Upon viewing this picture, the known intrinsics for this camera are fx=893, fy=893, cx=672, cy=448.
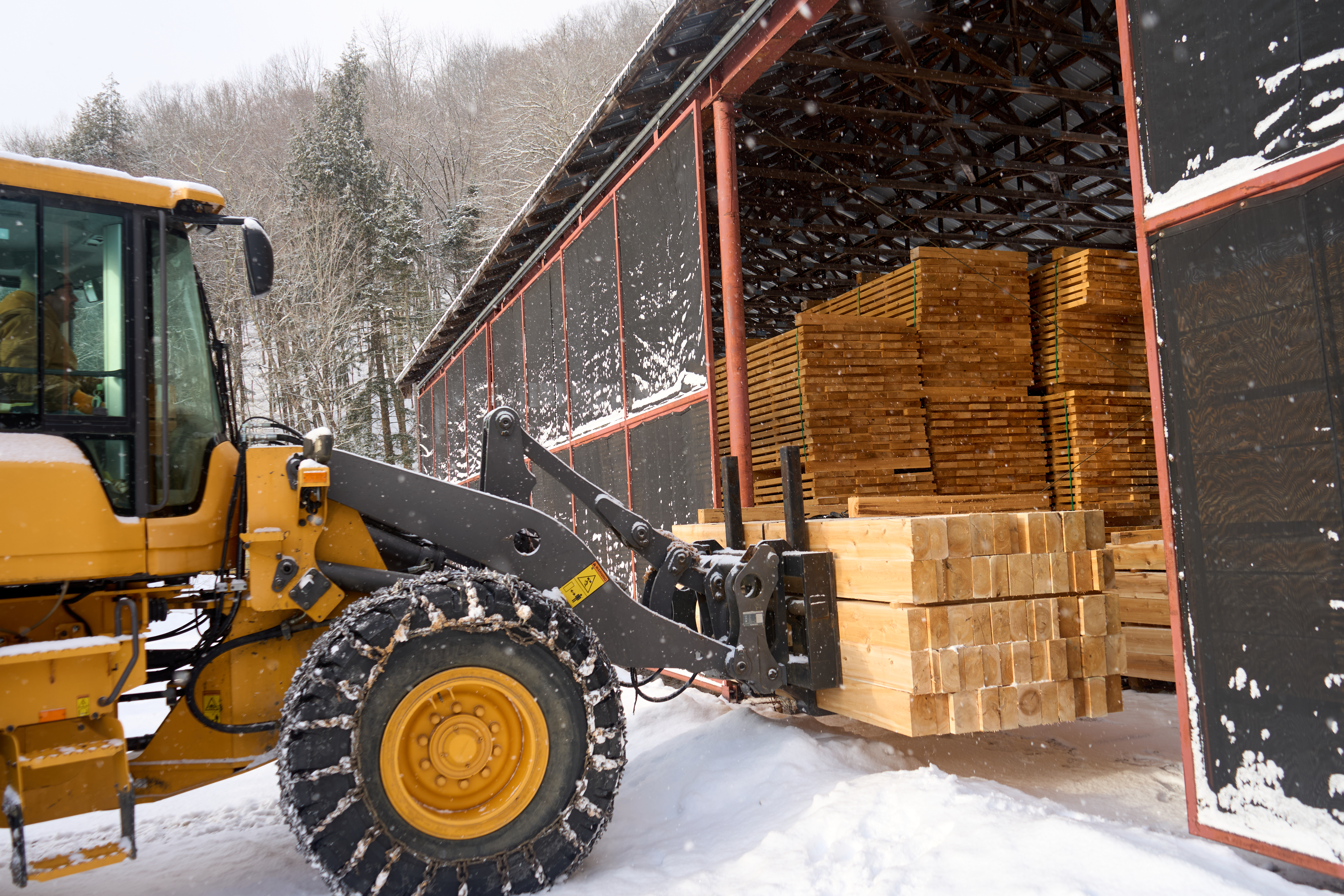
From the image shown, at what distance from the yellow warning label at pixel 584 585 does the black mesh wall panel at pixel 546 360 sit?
8.02 meters

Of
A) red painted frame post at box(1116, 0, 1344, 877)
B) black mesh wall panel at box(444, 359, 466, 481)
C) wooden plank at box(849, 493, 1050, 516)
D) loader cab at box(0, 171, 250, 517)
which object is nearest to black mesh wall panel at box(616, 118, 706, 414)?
wooden plank at box(849, 493, 1050, 516)

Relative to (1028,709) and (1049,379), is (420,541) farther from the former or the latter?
(1049,379)

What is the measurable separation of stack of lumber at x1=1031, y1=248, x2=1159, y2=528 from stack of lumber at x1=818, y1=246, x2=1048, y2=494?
225mm

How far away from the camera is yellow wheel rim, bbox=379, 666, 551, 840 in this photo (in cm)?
364

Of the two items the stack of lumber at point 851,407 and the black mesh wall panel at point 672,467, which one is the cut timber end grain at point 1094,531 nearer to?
the stack of lumber at point 851,407

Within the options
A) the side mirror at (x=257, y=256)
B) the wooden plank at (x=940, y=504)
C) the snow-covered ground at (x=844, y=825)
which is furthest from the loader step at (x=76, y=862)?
the wooden plank at (x=940, y=504)

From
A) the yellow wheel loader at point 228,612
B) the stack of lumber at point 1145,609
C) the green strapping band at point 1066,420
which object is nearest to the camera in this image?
the yellow wheel loader at point 228,612

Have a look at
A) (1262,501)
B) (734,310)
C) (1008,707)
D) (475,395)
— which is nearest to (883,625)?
(1008,707)

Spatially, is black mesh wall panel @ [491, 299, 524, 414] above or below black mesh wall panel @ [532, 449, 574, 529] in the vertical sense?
above

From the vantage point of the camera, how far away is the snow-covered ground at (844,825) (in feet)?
11.4

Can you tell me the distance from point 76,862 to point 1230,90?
507 centimetres

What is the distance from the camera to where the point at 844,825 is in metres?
4.05

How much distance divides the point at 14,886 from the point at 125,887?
45 centimetres

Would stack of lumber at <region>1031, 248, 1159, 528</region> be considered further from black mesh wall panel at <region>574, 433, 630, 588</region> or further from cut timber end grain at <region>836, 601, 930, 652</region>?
cut timber end grain at <region>836, 601, 930, 652</region>
